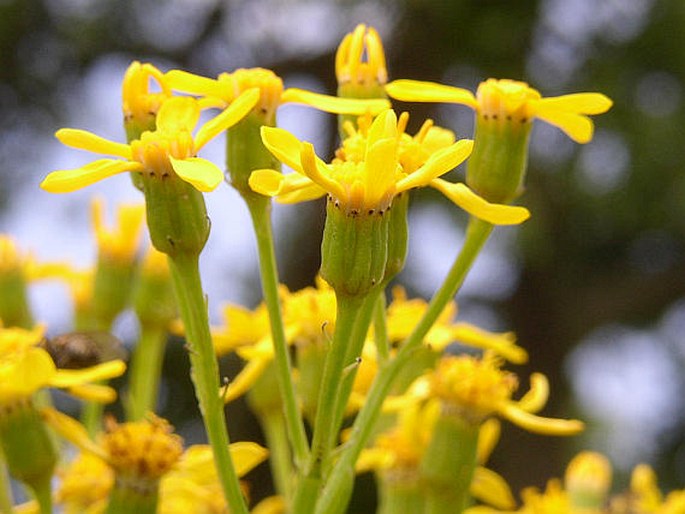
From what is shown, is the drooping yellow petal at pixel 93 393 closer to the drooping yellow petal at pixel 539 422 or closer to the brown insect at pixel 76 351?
the brown insect at pixel 76 351

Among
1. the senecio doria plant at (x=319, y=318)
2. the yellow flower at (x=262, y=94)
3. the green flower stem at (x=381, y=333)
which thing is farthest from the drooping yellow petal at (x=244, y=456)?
the yellow flower at (x=262, y=94)

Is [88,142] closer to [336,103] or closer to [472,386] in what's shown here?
[336,103]

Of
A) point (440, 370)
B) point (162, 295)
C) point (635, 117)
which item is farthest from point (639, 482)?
point (635, 117)

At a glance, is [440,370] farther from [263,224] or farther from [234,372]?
[234,372]

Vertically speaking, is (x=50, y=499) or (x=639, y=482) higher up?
(x=50, y=499)

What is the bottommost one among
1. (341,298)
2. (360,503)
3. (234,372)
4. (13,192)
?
(360,503)

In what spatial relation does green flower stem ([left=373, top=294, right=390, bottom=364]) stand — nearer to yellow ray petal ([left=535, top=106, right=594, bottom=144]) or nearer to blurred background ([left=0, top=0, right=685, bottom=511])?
yellow ray petal ([left=535, top=106, right=594, bottom=144])
